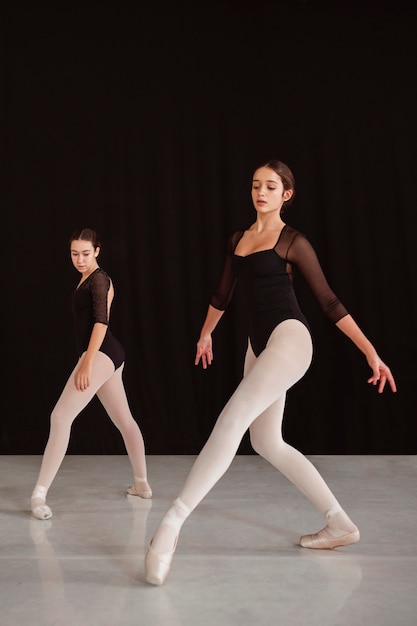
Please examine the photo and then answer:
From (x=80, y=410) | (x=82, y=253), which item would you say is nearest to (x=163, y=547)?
(x=80, y=410)

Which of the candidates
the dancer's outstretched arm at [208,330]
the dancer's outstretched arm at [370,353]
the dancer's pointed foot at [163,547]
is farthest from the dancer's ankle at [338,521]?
the dancer's outstretched arm at [208,330]

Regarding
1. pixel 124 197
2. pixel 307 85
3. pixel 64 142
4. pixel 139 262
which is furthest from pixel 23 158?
pixel 307 85

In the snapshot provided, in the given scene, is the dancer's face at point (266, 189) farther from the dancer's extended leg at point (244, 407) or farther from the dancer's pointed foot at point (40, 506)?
the dancer's pointed foot at point (40, 506)

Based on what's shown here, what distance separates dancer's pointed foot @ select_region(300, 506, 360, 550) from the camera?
2932 millimetres

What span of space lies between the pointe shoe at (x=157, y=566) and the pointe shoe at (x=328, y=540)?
2.28 feet

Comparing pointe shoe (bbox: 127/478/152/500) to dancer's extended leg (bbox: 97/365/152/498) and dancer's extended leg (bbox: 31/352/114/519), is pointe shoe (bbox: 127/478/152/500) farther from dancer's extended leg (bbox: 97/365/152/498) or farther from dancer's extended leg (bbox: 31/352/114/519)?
dancer's extended leg (bbox: 31/352/114/519)

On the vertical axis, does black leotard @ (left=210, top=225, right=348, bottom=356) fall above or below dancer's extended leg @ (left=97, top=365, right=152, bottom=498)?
above

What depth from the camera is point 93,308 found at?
3498 mm

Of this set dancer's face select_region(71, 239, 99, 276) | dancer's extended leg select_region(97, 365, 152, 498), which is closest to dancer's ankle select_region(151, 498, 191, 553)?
dancer's extended leg select_region(97, 365, 152, 498)

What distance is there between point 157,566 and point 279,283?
44.6 inches

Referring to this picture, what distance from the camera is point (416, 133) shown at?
5086 mm

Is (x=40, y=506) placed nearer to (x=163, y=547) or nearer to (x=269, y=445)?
(x=163, y=547)

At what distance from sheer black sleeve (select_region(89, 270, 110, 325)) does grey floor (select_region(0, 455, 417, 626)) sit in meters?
0.94

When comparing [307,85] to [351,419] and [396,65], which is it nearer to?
[396,65]
